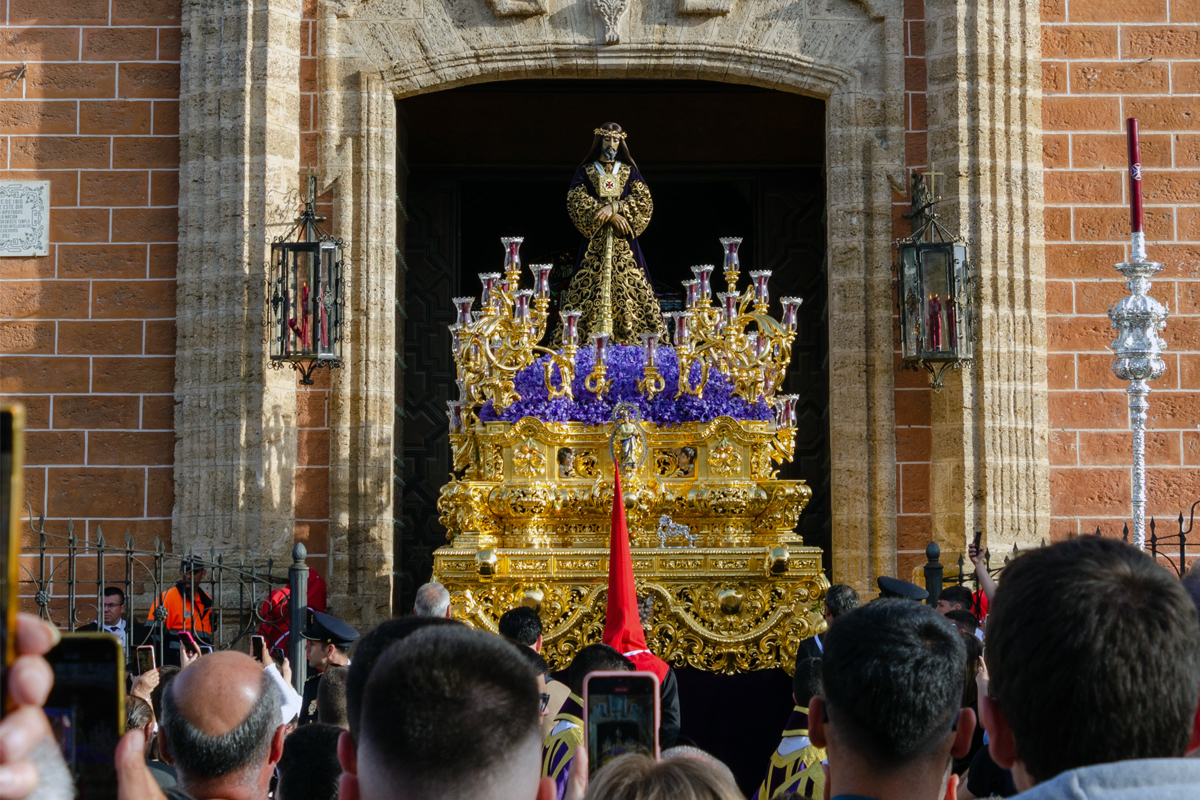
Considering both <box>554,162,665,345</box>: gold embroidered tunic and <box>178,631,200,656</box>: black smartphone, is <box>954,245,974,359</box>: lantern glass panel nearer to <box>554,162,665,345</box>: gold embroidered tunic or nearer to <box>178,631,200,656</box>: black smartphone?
<box>554,162,665,345</box>: gold embroidered tunic

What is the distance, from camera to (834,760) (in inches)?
95.1

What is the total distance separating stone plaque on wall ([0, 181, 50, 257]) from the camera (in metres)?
10.0

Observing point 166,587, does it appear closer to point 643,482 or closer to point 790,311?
point 643,482

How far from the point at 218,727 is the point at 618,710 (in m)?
0.87

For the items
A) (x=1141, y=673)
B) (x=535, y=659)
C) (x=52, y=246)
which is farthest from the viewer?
(x=52, y=246)

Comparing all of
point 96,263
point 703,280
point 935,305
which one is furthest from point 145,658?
point 935,305

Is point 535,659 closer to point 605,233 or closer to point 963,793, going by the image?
point 963,793

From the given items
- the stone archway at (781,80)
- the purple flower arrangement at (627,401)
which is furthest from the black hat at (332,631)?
the stone archway at (781,80)

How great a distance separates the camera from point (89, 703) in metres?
1.55

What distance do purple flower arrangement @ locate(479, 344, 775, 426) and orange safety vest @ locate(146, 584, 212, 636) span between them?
2224 millimetres

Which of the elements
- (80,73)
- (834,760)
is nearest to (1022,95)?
(80,73)

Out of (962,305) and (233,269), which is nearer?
(962,305)

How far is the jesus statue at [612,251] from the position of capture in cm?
916

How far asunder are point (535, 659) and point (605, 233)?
519 cm
